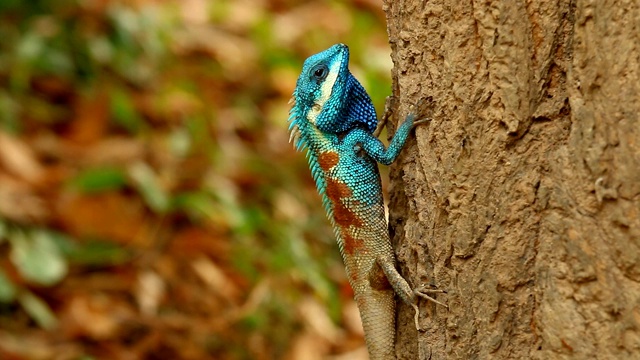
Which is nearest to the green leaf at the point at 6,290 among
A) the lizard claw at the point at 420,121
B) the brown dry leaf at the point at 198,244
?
the brown dry leaf at the point at 198,244

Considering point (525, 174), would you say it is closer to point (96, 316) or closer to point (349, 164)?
point (349, 164)

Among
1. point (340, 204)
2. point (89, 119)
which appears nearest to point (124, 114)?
point (89, 119)

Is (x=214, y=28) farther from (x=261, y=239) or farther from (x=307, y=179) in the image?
(x=261, y=239)

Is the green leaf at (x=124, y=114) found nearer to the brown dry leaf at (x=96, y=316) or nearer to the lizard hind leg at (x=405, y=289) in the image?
the brown dry leaf at (x=96, y=316)

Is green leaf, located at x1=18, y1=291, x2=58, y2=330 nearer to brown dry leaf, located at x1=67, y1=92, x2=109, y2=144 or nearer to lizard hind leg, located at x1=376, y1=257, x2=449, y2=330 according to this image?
brown dry leaf, located at x1=67, y1=92, x2=109, y2=144

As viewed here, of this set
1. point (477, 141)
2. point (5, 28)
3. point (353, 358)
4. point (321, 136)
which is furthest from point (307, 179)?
point (477, 141)

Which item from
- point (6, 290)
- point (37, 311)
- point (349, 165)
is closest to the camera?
point (349, 165)
